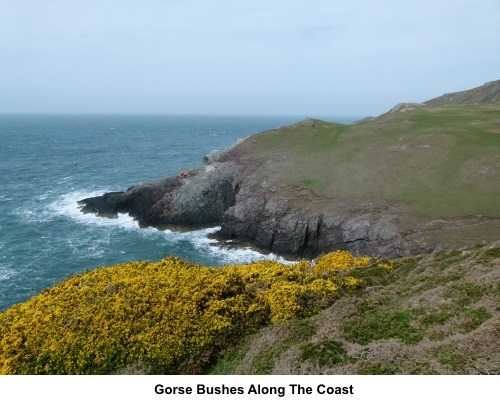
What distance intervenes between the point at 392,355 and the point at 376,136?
169ft

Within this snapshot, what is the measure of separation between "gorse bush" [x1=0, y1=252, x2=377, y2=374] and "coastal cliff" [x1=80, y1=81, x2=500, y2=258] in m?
21.0

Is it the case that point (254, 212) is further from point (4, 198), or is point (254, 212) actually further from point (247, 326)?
point (4, 198)

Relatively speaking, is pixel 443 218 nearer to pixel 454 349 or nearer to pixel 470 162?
pixel 470 162

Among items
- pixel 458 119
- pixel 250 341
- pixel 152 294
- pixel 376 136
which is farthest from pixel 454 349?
pixel 458 119

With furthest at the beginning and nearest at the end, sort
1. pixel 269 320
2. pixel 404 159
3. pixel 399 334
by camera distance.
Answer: pixel 404 159, pixel 269 320, pixel 399 334

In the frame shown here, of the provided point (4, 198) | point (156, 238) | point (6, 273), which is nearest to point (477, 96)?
point (156, 238)

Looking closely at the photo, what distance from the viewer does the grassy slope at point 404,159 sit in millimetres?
39969

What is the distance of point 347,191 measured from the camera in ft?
144

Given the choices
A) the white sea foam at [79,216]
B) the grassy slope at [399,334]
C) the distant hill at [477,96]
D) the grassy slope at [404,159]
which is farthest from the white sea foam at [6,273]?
the distant hill at [477,96]

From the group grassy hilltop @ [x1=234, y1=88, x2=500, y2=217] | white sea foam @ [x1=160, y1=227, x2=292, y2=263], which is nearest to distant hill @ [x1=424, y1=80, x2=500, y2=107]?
A: grassy hilltop @ [x1=234, y1=88, x2=500, y2=217]

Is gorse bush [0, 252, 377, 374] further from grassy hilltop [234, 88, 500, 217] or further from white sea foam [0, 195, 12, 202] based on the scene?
white sea foam [0, 195, 12, 202]

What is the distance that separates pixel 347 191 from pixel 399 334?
32240 millimetres

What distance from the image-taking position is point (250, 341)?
14.1 metres

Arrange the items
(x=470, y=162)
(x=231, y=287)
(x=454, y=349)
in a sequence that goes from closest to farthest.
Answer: (x=454, y=349) < (x=231, y=287) < (x=470, y=162)
